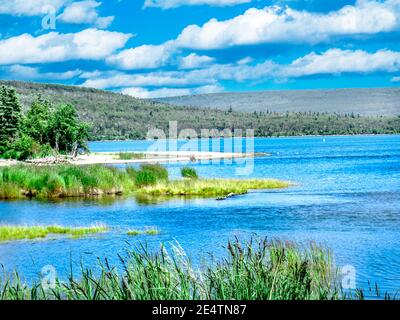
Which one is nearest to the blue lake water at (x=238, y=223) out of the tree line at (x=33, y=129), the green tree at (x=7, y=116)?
the tree line at (x=33, y=129)

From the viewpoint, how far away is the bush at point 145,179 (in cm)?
4753

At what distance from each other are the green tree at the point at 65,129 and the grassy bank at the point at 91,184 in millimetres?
28865

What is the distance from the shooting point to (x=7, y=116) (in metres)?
76.5

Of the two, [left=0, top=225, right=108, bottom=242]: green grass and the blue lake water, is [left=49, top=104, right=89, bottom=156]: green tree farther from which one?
[left=0, top=225, right=108, bottom=242]: green grass

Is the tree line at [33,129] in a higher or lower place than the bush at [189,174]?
higher

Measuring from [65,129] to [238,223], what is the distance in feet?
160

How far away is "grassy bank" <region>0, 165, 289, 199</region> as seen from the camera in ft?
148

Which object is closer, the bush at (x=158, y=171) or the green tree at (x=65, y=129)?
the bush at (x=158, y=171)

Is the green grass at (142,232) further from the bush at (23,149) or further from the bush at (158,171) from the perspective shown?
the bush at (23,149)

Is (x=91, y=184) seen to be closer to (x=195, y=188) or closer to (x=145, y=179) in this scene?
(x=145, y=179)

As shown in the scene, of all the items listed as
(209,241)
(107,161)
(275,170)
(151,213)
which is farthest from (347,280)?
(107,161)


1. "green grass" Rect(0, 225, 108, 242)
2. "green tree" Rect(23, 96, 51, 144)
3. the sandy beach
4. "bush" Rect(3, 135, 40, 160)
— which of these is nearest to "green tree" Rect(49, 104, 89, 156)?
"green tree" Rect(23, 96, 51, 144)
